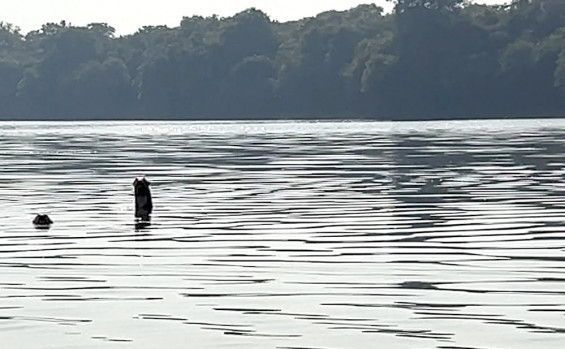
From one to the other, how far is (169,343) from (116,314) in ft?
6.76

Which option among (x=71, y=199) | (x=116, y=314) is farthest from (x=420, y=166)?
(x=116, y=314)

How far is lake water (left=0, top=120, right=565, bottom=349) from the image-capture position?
17.9m

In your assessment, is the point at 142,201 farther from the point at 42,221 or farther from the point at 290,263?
the point at 290,263

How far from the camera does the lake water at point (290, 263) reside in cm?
1786

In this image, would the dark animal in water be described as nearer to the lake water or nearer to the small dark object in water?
the lake water

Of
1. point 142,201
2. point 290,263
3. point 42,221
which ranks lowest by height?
point 42,221

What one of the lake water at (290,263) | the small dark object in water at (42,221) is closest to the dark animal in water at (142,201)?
the lake water at (290,263)

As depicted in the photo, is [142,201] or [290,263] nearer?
[290,263]

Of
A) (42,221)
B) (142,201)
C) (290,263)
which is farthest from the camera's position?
(142,201)

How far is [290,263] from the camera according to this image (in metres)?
24.0

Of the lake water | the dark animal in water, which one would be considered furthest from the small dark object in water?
the dark animal in water

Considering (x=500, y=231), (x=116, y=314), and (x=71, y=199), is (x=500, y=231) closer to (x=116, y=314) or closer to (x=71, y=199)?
(x=116, y=314)

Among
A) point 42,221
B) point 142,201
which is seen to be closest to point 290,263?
point 42,221

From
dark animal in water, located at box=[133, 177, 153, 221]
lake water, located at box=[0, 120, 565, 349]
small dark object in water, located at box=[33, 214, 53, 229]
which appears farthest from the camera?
dark animal in water, located at box=[133, 177, 153, 221]
